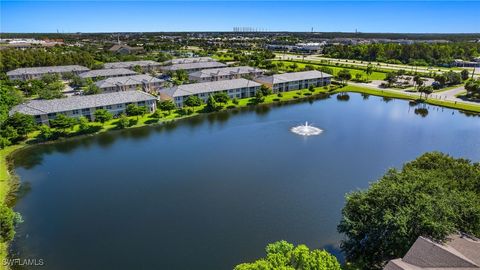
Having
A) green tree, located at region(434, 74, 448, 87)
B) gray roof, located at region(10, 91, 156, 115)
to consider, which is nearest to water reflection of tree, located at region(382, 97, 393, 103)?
green tree, located at region(434, 74, 448, 87)

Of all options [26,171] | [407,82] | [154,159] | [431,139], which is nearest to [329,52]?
[407,82]

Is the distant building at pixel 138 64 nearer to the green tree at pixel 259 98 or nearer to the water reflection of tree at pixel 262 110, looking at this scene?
the green tree at pixel 259 98

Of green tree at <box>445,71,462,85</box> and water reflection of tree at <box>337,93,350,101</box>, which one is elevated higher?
green tree at <box>445,71,462,85</box>

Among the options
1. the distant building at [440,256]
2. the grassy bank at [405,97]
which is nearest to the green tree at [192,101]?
the grassy bank at [405,97]

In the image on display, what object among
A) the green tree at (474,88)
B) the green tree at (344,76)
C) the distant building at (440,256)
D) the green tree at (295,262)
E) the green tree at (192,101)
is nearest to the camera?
the distant building at (440,256)

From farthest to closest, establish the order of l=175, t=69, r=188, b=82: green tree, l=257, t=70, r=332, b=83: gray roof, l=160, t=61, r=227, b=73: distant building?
l=160, t=61, r=227, b=73: distant building < l=175, t=69, r=188, b=82: green tree < l=257, t=70, r=332, b=83: gray roof

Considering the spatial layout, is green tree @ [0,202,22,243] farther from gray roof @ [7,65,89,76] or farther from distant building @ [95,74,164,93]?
gray roof @ [7,65,89,76]
